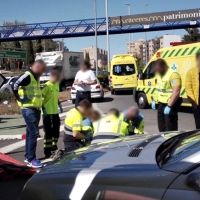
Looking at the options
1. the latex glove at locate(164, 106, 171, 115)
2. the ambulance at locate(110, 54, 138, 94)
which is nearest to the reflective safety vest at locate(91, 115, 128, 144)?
the latex glove at locate(164, 106, 171, 115)

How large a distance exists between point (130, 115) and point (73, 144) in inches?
46.1

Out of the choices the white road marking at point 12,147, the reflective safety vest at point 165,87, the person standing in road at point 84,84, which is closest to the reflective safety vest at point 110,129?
the reflective safety vest at point 165,87

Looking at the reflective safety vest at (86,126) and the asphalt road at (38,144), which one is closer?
the asphalt road at (38,144)

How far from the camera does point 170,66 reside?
12062 millimetres

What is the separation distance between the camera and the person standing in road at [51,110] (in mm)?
6652

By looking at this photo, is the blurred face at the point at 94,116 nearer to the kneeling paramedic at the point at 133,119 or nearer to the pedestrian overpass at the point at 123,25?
the kneeling paramedic at the point at 133,119

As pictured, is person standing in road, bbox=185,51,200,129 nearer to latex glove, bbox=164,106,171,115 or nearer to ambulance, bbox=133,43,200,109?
latex glove, bbox=164,106,171,115

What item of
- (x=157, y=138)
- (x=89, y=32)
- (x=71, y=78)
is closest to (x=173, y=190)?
(x=157, y=138)

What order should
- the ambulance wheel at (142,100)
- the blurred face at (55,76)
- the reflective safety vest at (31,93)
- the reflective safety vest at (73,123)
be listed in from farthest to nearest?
the ambulance wheel at (142,100)
the blurred face at (55,76)
the reflective safety vest at (31,93)
the reflective safety vest at (73,123)

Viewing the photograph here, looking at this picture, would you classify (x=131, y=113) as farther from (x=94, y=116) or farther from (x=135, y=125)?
(x=94, y=116)

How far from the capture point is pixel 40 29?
47469 millimetres

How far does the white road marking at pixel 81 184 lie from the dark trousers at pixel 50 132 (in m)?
4.34

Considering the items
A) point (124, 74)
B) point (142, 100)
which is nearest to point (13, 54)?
point (142, 100)

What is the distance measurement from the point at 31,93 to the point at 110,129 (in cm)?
179
